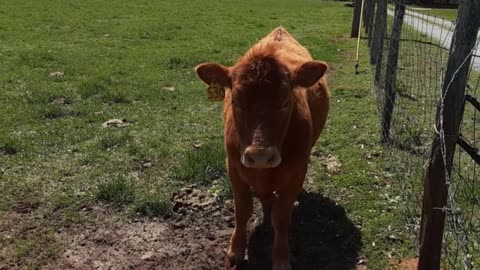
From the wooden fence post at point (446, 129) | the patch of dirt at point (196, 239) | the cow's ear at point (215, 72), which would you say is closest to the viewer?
the wooden fence post at point (446, 129)

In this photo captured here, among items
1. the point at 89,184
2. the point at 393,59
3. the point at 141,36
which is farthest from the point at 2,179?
the point at 141,36

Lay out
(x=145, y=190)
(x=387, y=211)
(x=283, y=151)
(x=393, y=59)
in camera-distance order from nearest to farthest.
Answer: (x=283, y=151), (x=387, y=211), (x=145, y=190), (x=393, y=59)

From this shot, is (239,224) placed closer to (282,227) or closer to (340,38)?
(282,227)

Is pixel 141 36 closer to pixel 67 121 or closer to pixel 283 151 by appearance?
pixel 67 121

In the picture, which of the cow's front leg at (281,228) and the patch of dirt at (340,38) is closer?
the cow's front leg at (281,228)

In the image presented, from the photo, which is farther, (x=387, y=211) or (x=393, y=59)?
(x=393, y=59)

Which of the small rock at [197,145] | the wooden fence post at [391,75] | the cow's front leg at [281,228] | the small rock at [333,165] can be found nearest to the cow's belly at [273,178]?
the cow's front leg at [281,228]

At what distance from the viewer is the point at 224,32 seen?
1961 cm

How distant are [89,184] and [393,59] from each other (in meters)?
4.42

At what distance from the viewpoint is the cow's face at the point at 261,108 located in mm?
3828

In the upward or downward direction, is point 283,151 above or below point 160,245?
above

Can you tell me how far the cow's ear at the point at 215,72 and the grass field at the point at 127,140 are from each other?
1862mm

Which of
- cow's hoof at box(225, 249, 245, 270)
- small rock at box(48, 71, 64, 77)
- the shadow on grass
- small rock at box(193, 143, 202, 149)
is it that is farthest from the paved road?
small rock at box(48, 71, 64, 77)

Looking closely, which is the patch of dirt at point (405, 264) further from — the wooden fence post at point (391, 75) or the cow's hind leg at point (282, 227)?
the wooden fence post at point (391, 75)
